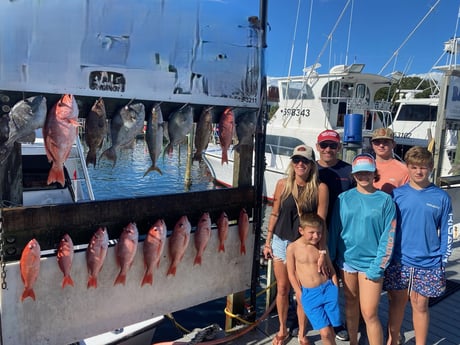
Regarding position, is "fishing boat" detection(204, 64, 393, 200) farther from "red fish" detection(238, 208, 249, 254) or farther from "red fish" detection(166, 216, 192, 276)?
"red fish" detection(166, 216, 192, 276)

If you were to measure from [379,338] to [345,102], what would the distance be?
13.4 meters

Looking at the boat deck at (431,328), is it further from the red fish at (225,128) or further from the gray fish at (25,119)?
the gray fish at (25,119)

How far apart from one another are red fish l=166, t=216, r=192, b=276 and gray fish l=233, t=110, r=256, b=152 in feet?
2.71

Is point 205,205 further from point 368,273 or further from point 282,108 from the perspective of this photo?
point 282,108

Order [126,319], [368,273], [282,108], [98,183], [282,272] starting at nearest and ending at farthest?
1. [368,273]
2. [126,319]
3. [282,272]
4. [98,183]
5. [282,108]

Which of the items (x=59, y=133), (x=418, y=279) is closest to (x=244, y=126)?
(x=59, y=133)

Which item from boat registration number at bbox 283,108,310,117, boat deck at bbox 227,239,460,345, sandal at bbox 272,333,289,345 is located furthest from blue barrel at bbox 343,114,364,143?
boat registration number at bbox 283,108,310,117

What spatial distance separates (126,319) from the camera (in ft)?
9.12

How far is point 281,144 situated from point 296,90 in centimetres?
257

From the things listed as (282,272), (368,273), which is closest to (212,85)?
(282,272)

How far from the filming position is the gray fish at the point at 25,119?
2086 millimetres

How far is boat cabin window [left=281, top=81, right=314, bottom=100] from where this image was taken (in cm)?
1498

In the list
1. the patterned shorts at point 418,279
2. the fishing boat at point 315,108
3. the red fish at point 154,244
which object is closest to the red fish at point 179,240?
the red fish at point 154,244

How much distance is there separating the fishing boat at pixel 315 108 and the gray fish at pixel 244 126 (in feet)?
34.1
